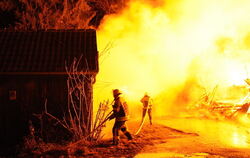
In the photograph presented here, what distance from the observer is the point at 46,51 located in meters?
10.8

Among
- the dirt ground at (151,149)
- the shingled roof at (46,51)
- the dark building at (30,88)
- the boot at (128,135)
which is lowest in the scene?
the dirt ground at (151,149)

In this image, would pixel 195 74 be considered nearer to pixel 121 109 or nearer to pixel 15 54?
pixel 121 109

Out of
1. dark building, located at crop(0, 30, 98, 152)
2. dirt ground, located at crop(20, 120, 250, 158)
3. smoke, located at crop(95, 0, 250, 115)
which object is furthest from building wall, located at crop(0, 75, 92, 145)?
smoke, located at crop(95, 0, 250, 115)

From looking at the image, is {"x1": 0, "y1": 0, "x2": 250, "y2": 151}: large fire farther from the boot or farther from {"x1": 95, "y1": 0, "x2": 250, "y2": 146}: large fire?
the boot

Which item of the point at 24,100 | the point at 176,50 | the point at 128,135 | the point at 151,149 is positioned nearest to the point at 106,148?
the point at 128,135

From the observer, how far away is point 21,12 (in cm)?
2492

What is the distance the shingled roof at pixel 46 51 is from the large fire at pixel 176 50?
5.68 m

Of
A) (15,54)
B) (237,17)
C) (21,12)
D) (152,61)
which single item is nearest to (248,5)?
(237,17)

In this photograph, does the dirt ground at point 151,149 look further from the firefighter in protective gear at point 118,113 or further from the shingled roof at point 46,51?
the shingled roof at point 46,51

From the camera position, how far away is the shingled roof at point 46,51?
1006 cm

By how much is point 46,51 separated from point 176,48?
Result: 10748 mm

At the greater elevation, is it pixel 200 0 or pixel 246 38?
pixel 200 0

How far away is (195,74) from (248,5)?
538cm

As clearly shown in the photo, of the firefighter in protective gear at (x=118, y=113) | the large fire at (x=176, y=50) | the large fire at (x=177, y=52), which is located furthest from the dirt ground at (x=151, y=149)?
the large fire at (x=176, y=50)
